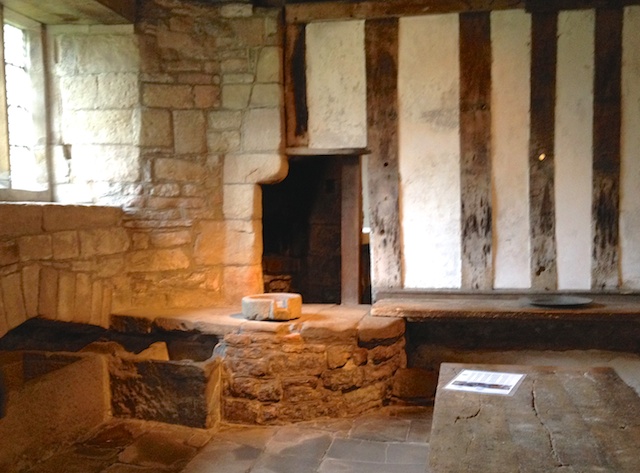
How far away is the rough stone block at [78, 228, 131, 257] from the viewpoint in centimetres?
365

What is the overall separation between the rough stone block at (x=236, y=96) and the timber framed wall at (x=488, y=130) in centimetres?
32

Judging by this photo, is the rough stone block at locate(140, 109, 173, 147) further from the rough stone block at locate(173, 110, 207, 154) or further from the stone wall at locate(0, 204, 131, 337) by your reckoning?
the stone wall at locate(0, 204, 131, 337)

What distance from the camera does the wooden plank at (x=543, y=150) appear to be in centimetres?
385

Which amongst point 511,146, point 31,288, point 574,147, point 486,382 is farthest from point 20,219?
point 574,147

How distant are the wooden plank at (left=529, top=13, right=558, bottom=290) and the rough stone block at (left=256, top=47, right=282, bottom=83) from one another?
1.80m

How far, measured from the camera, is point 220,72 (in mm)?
4121

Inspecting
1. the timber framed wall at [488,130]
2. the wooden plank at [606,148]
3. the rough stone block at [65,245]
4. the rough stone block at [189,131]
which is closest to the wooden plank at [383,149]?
the timber framed wall at [488,130]

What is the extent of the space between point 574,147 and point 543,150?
0.21 meters

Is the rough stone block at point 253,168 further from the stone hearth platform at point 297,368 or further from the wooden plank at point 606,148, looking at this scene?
the wooden plank at point 606,148

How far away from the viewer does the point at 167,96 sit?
407cm

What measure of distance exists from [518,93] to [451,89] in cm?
46

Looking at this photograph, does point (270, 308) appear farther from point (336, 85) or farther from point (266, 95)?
point (336, 85)

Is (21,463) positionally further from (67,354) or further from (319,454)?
(319,454)

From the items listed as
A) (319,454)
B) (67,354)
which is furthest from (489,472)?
(67,354)
